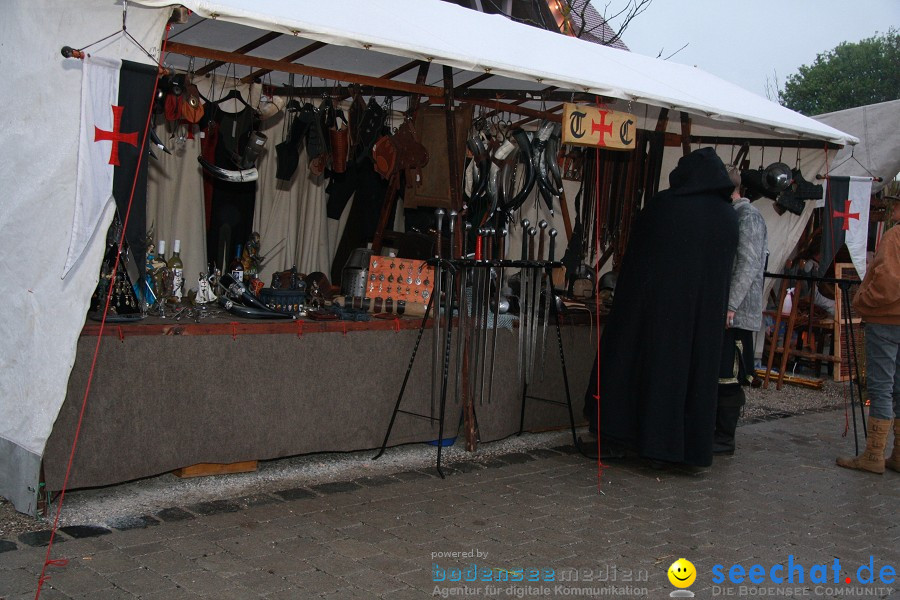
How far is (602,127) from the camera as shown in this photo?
185 inches

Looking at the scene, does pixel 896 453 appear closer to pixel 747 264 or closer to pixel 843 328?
pixel 747 264

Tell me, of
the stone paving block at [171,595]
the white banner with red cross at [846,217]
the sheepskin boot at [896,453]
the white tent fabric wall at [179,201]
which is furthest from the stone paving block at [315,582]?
the white banner with red cross at [846,217]

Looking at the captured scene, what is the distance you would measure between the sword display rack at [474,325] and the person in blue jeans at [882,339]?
1.73 m

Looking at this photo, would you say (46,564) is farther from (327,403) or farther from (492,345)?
(492,345)

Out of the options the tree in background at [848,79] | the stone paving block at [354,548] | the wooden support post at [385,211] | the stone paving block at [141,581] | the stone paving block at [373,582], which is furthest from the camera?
the tree in background at [848,79]

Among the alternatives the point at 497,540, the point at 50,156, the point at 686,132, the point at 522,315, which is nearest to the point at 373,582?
the point at 497,540

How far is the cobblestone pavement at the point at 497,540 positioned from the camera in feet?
10.4

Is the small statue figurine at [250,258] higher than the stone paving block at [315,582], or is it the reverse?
the small statue figurine at [250,258]

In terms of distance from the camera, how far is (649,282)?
185 inches

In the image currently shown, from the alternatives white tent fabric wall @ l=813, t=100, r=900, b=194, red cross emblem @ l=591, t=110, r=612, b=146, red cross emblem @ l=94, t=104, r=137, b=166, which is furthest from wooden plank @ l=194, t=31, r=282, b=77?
white tent fabric wall @ l=813, t=100, r=900, b=194

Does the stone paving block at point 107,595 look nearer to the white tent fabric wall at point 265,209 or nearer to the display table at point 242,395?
the display table at point 242,395

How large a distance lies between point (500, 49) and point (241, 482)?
96.1 inches

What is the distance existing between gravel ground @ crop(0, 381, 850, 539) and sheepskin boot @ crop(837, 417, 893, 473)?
1706mm

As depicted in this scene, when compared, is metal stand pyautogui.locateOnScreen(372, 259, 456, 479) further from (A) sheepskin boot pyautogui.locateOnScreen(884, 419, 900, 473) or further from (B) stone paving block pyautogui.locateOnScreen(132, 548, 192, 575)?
(A) sheepskin boot pyautogui.locateOnScreen(884, 419, 900, 473)
